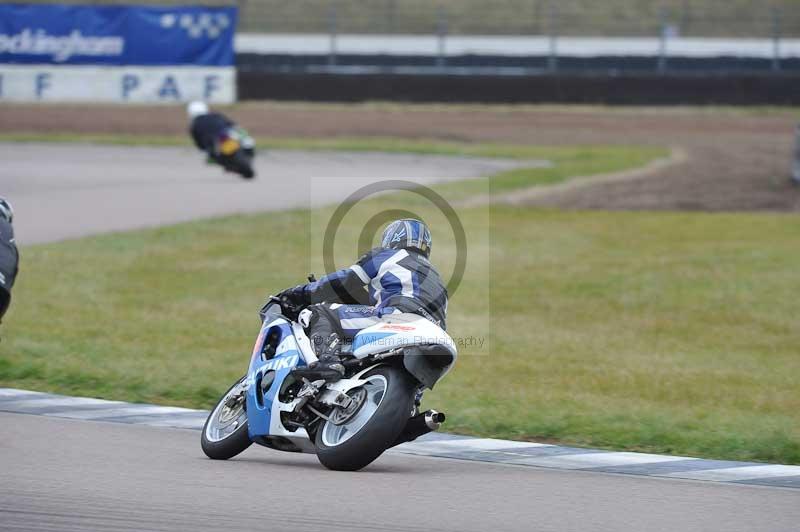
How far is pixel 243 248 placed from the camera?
1727cm

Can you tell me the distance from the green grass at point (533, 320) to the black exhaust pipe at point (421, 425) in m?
1.63

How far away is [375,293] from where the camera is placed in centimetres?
687

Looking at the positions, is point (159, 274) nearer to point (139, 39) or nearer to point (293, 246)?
point (293, 246)

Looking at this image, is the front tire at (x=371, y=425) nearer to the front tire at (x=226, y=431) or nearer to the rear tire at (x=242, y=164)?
the front tire at (x=226, y=431)

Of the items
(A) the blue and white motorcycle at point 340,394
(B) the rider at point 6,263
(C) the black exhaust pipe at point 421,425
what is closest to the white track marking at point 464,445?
(A) the blue and white motorcycle at point 340,394

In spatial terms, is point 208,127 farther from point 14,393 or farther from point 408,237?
point 408,237

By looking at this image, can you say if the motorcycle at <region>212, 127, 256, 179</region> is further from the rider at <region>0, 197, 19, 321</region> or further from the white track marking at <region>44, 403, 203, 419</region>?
the rider at <region>0, 197, 19, 321</region>

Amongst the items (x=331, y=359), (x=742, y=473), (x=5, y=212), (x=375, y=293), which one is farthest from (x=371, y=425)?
(x=5, y=212)

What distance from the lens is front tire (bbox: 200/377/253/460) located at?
692 centimetres

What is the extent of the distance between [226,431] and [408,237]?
4.56 ft

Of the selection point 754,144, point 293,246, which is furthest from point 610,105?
point 293,246

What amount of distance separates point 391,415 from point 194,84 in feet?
99.6

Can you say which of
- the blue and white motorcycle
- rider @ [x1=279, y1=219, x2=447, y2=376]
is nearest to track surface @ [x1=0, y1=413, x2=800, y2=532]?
the blue and white motorcycle

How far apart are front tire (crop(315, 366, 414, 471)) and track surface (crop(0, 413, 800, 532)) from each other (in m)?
0.11
